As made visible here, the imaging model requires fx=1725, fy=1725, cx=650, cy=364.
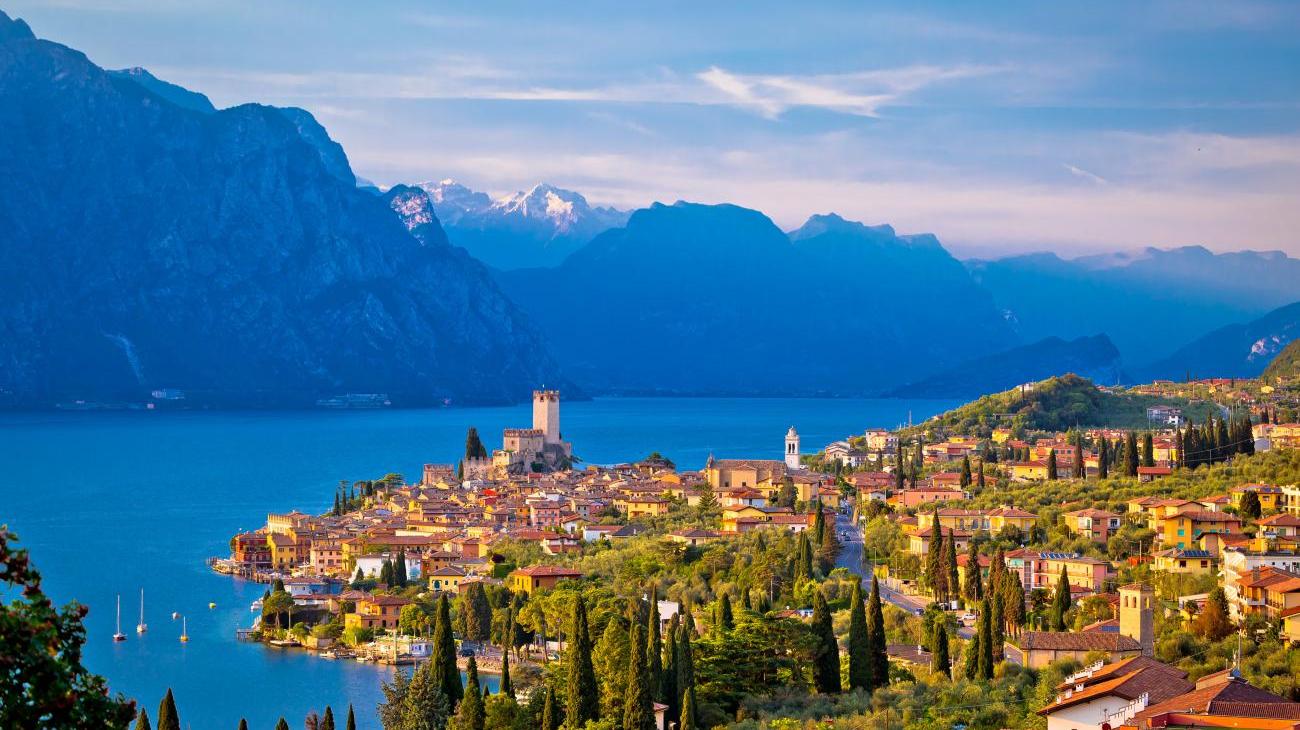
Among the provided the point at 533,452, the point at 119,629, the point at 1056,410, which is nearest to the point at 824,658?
the point at 119,629

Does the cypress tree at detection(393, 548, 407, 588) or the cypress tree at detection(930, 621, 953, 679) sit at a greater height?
the cypress tree at detection(930, 621, 953, 679)

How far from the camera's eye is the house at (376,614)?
4734 cm

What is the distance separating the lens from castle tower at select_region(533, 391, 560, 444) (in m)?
91.6

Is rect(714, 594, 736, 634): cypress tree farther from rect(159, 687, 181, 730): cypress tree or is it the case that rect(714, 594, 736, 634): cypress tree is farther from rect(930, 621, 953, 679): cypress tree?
rect(159, 687, 181, 730): cypress tree

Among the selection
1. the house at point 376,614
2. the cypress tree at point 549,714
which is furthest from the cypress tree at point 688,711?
the house at point 376,614

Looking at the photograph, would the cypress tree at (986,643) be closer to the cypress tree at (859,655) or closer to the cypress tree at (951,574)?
the cypress tree at (859,655)

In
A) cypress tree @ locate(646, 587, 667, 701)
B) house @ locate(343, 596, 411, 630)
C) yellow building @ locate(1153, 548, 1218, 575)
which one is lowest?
house @ locate(343, 596, 411, 630)

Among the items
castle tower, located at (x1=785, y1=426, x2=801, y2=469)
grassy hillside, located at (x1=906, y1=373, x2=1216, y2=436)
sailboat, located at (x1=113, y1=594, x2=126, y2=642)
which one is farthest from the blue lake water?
castle tower, located at (x1=785, y1=426, x2=801, y2=469)

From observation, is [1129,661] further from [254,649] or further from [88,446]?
[88,446]

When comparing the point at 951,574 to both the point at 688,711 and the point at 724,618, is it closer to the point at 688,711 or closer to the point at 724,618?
the point at 724,618

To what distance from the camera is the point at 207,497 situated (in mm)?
90312

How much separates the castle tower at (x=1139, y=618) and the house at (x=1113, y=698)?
5.01 metres

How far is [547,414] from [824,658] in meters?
62.8

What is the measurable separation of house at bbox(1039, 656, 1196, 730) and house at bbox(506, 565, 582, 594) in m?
25.3
